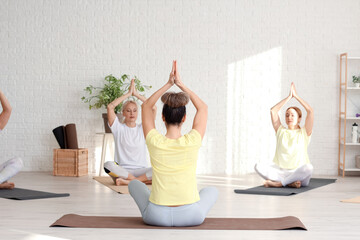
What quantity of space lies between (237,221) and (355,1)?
17.1 ft

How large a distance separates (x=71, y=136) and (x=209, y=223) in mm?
3937

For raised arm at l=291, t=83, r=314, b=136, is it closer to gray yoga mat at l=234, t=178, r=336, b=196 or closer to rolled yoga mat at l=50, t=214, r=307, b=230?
gray yoga mat at l=234, t=178, r=336, b=196

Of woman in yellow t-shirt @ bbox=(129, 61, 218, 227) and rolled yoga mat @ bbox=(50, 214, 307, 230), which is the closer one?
woman in yellow t-shirt @ bbox=(129, 61, 218, 227)

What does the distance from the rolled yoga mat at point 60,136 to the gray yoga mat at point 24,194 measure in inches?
72.2

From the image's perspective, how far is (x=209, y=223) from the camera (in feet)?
13.6

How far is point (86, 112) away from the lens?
8195 millimetres

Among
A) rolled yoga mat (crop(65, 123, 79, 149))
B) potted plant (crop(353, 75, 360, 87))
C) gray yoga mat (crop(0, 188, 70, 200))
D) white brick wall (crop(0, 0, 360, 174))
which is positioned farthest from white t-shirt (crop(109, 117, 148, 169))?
potted plant (crop(353, 75, 360, 87))

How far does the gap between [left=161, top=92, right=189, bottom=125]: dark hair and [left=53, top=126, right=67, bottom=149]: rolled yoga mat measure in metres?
4.03

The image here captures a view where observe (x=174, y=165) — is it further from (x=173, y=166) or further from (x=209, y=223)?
(x=209, y=223)

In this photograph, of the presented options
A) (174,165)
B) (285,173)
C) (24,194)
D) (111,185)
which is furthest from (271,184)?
(174,165)

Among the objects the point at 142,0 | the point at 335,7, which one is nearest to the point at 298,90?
the point at 335,7

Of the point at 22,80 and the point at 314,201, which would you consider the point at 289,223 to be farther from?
the point at 22,80

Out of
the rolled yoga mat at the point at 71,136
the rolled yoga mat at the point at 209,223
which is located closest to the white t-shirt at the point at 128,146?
the rolled yoga mat at the point at 71,136

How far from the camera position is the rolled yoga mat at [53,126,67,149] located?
7668 mm
